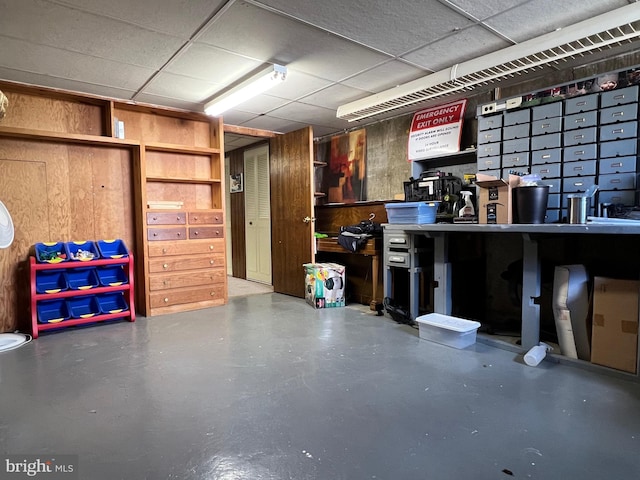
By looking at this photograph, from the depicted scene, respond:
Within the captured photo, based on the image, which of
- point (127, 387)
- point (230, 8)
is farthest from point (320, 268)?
point (230, 8)

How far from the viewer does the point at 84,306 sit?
374cm

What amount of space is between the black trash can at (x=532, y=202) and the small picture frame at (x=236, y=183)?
4.79 m

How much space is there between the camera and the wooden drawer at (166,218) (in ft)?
13.3

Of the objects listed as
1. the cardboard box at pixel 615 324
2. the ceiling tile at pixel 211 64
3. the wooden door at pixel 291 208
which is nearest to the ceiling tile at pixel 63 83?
the ceiling tile at pixel 211 64

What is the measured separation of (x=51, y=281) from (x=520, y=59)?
178 inches

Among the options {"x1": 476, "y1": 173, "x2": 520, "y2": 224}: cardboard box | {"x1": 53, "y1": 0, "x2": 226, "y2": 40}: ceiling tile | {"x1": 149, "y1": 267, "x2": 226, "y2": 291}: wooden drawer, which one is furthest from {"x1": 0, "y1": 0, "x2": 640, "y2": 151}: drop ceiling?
{"x1": 149, "y1": 267, "x2": 226, "y2": 291}: wooden drawer

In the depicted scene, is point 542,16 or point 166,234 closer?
point 542,16

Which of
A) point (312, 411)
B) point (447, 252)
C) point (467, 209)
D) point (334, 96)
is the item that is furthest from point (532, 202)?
point (334, 96)

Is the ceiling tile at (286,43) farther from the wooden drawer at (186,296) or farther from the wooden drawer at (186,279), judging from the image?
the wooden drawer at (186,296)

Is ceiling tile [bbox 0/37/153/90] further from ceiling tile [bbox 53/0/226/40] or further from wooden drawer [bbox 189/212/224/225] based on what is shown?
wooden drawer [bbox 189/212/224/225]

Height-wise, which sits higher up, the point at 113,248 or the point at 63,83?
the point at 63,83

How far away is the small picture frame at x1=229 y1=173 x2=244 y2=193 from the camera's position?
258 inches

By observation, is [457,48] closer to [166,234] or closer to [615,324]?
[615,324]

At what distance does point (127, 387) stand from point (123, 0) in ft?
7.59
